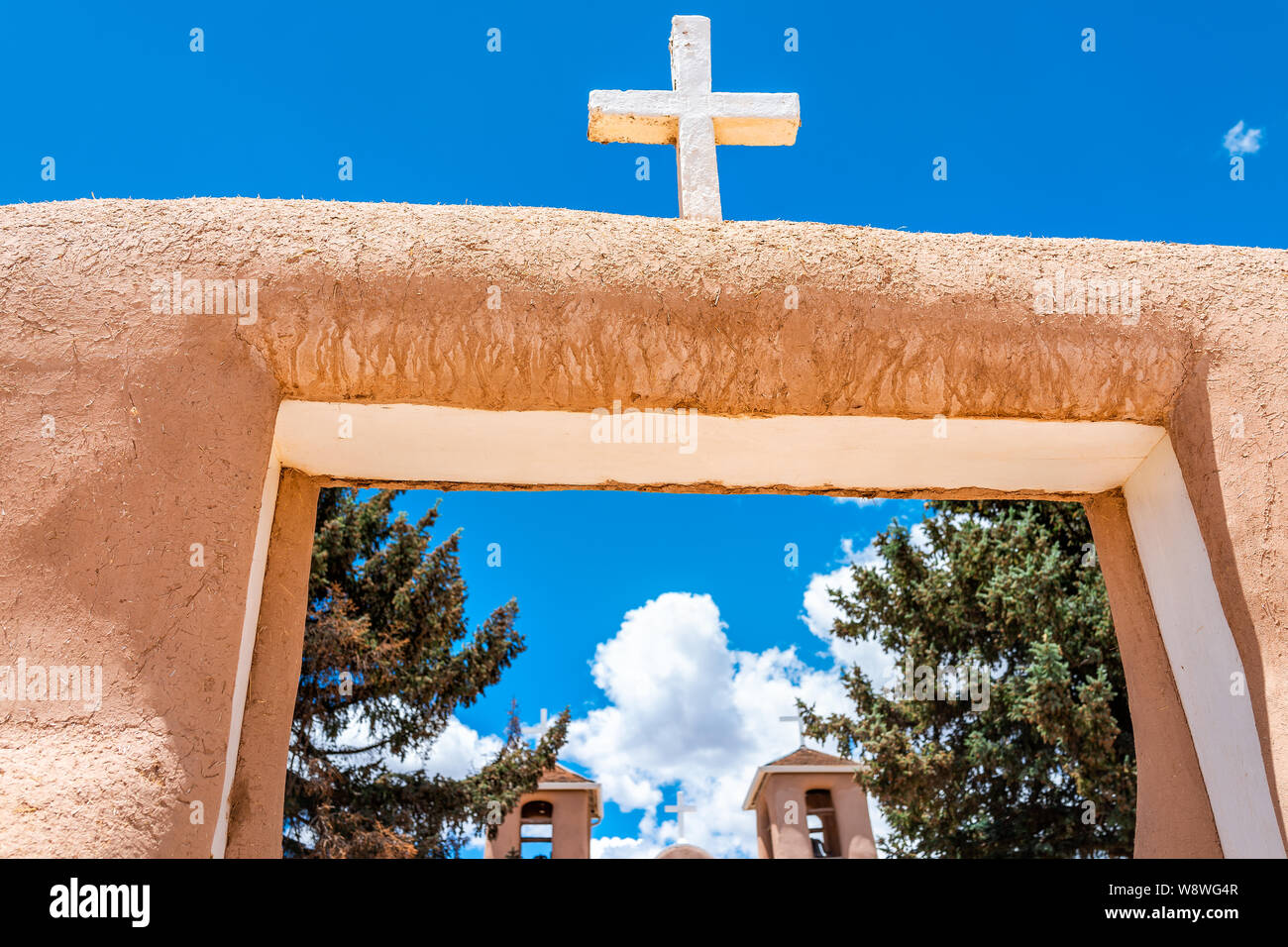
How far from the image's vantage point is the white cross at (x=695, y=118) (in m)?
4.86

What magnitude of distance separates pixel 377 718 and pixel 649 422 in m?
9.51

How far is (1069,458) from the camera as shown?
4.63 metres

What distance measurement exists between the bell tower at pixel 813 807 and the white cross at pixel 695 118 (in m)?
13.5

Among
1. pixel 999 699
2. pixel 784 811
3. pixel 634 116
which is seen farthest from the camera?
pixel 784 811

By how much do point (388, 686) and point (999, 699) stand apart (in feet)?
23.2

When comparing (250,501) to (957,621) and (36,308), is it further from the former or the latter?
(957,621)

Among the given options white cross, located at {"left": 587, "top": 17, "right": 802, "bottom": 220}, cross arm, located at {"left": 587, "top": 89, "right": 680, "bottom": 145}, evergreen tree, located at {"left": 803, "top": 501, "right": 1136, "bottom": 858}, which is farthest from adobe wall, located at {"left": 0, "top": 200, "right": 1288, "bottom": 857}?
evergreen tree, located at {"left": 803, "top": 501, "right": 1136, "bottom": 858}

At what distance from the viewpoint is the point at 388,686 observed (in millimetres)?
12484

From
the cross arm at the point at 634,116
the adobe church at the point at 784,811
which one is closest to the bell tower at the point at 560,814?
the adobe church at the point at 784,811

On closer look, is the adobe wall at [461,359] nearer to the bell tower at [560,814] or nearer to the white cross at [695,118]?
the white cross at [695,118]

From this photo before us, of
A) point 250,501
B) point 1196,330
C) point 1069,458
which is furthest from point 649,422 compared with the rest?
point 1196,330

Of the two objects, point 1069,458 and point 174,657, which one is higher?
point 1069,458

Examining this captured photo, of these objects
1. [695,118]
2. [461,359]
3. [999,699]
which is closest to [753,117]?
[695,118]

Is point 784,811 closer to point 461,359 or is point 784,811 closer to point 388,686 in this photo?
point 388,686
